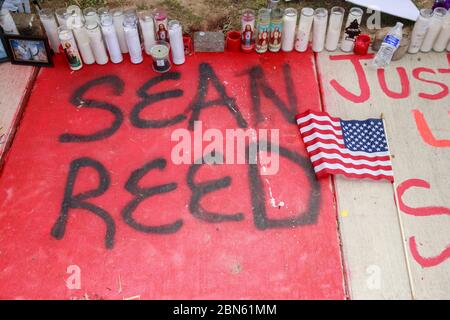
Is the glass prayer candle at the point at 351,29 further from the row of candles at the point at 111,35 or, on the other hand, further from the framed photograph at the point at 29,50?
the framed photograph at the point at 29,50

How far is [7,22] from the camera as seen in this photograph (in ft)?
14.9

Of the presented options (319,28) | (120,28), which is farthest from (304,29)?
(120,28)

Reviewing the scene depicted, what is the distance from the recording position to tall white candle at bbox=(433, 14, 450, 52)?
15.1ft

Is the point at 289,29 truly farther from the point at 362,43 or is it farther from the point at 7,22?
the point at 7,22

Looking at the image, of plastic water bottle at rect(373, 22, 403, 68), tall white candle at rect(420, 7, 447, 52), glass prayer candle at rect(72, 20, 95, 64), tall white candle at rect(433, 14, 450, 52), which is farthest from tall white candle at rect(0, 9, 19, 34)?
tall white candle at rect(433, 14, 450, 52)

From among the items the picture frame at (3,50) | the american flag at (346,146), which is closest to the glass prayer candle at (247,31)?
the american flag at (346,146)

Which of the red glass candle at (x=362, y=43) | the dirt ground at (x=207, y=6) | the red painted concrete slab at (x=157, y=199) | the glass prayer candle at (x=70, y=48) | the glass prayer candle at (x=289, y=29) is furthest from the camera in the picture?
the dirt ground at (x=207, y=6)

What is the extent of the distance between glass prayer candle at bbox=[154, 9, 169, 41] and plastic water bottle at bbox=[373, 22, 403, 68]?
2.17m

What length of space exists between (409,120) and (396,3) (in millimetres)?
1602

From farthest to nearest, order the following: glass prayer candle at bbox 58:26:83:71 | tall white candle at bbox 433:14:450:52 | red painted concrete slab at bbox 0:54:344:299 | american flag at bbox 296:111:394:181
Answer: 1. tall white candle at bbox 433:14:450:52
2. glass prayer candle at bbox 58:26:83:71
3. american flag at bbox 296:111:394:181
4. red painted concrete slab at bbox 0:54:344:299

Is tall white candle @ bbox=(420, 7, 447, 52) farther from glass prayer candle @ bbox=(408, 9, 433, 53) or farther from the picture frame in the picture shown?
the picture frame

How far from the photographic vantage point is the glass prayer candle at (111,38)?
4395 mm

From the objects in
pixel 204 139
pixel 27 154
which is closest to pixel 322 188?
pixel 204 139

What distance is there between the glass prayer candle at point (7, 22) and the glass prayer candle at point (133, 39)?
116 centimetres
